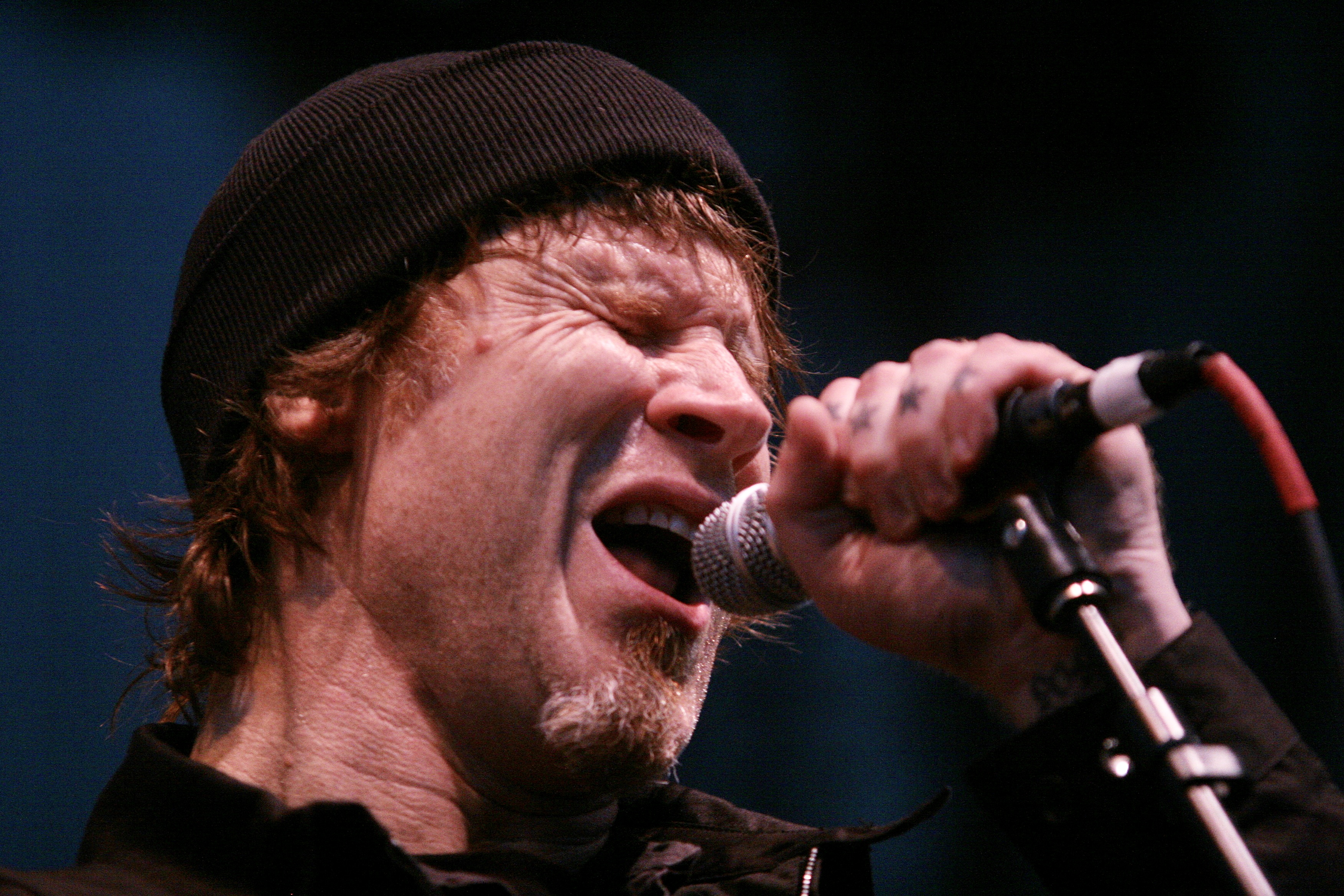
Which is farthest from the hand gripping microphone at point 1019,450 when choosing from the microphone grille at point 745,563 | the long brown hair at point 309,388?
the long brown hair at point 309,388

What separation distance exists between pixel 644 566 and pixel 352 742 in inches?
19.1

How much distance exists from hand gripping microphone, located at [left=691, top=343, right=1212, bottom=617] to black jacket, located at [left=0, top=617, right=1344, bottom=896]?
9.0 inches

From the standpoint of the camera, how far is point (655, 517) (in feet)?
5.29

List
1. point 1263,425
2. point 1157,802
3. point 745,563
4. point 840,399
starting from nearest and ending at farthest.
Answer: point 1263,425 < point 1157,802 < point 840,399 < point 745,563

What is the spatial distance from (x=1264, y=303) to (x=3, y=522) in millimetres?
2792

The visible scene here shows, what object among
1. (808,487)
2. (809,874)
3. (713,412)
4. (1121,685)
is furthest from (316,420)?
(1121,685)

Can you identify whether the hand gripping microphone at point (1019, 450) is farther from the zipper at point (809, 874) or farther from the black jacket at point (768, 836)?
the zipper at point (809, 874)

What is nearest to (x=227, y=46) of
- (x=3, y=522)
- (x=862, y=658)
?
(x=3, y=522)

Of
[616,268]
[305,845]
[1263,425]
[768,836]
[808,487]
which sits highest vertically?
[616,268]

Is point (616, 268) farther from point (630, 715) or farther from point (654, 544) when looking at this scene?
point (630, 715)

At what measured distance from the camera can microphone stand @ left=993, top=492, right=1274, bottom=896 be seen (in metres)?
0.78

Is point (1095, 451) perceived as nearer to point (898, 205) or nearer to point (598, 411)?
point (598, 411)

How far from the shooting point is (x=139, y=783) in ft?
4.63

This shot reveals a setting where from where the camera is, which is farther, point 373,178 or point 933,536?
point 373,178
